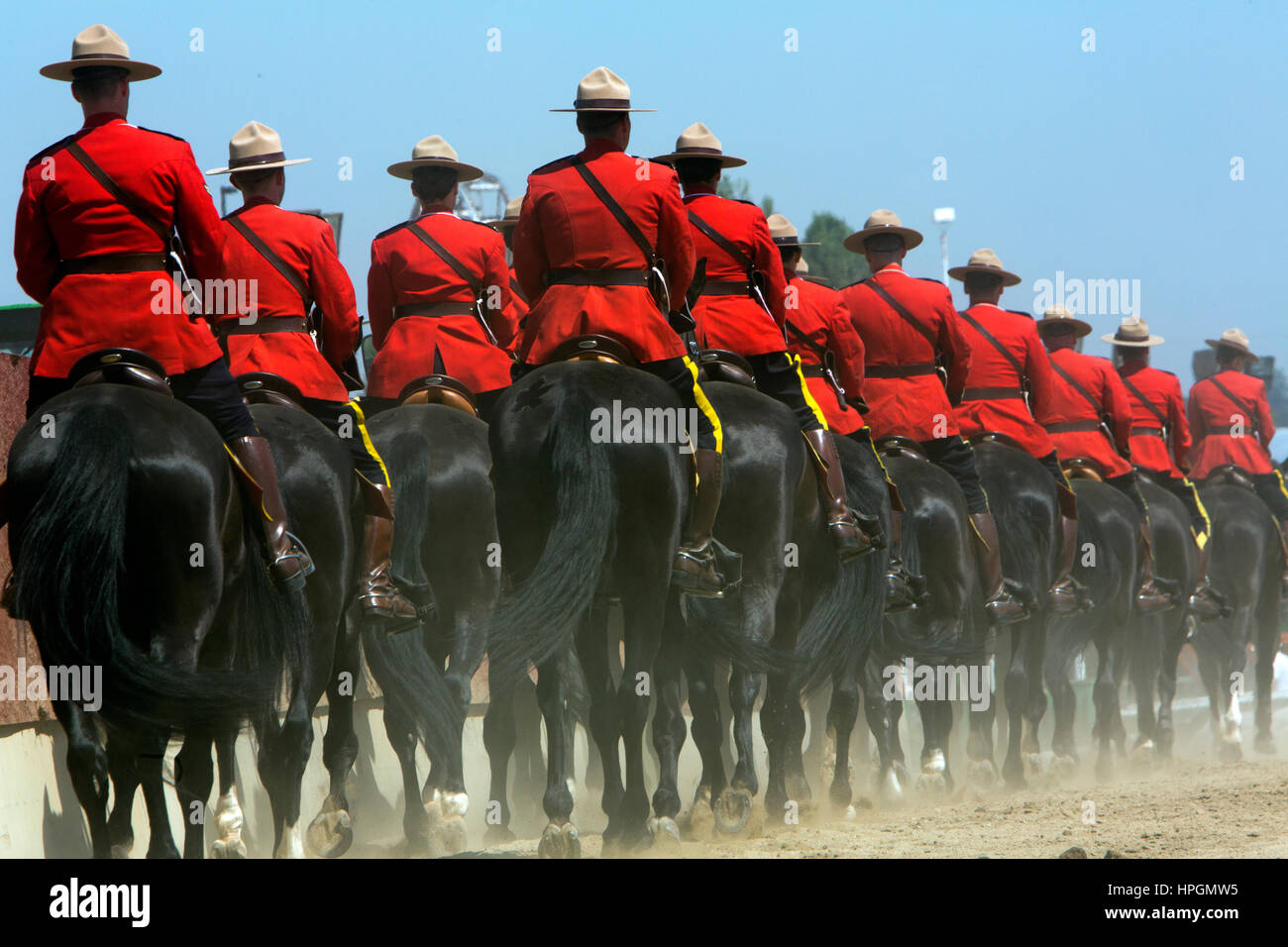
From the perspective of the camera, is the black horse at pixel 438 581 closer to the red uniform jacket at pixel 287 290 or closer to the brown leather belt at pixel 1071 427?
the red uniform jacket at pixel 287 290

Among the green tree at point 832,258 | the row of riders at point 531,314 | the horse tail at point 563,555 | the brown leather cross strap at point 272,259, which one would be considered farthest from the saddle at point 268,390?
the green tree at point 832,258

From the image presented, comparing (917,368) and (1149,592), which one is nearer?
(917,368)

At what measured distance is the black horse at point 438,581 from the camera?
8.11 meters

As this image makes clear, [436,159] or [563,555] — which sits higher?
[436,159]

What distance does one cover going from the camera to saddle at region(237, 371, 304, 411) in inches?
311

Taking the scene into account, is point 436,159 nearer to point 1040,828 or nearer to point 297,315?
point 297,315

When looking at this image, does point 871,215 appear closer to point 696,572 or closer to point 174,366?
point 696,572

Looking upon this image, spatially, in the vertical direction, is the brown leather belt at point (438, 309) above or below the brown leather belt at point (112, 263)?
below

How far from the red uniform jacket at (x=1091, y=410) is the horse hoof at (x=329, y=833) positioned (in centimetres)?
773

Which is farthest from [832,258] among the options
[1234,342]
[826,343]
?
[826,343]

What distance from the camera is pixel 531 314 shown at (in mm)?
7781

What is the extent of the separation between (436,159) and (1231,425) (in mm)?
10112

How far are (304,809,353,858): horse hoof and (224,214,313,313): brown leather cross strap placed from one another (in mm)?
2386
